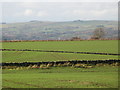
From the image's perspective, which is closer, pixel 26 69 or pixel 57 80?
pixel 57 80

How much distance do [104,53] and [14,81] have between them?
22.5 m

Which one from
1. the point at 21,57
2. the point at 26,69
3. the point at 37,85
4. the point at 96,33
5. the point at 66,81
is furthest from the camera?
the point at 96,33

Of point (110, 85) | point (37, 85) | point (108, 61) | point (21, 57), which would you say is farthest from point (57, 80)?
point (21, 57)

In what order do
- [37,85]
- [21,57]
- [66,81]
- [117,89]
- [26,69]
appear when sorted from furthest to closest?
[21,57] → [26,69] → [66,81] → [37,85] → [117,89]

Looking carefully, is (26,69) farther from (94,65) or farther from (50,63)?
(94,65)

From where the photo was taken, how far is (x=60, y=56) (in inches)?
1610

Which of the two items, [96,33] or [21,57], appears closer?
[21,57]

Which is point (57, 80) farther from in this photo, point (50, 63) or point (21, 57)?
A: point (21, 57)

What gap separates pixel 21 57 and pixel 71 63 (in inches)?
372

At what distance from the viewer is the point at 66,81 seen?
21.2 m

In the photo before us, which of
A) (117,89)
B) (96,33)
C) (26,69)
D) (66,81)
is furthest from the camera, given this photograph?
(96,33)

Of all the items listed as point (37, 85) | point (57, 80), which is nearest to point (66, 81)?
point (57, 80)

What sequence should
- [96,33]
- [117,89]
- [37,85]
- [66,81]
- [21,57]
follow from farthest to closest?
[96,33]
[21,57]
[66,81]
[37,85]
[117,89]

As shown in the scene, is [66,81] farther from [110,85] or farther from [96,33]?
[96,33]
